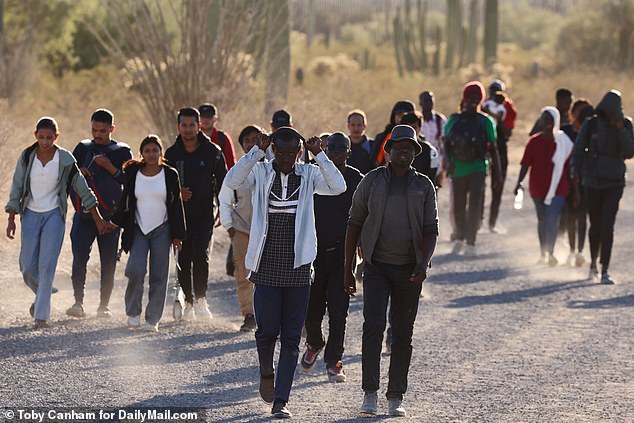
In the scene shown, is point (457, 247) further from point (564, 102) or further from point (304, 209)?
point (304, 209)

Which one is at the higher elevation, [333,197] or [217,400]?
[333,197]

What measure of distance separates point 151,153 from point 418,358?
2.53 m

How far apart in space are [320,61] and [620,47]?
37.9ft

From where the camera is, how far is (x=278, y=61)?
2369cm

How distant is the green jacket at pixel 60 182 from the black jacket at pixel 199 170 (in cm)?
80

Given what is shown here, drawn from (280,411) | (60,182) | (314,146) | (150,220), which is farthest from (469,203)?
(280,411)

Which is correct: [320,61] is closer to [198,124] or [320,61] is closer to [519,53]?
[519,53]

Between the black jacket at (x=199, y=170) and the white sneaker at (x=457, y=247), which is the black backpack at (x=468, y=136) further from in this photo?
the black jacket at (x=199, y=170)

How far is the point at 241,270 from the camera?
11461mm

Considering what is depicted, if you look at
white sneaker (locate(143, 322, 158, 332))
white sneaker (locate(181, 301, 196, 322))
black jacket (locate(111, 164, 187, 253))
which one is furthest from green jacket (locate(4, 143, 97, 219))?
white sneaker (locate(181, 301, 196, 322))

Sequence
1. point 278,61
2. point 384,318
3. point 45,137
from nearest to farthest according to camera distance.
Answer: point 384,318
point 45,137
point 278,61

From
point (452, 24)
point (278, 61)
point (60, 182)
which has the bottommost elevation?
point (60, 182)

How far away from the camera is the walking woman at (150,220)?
11.1m

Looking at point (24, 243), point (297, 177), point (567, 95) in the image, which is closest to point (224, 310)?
point (24, 243)
